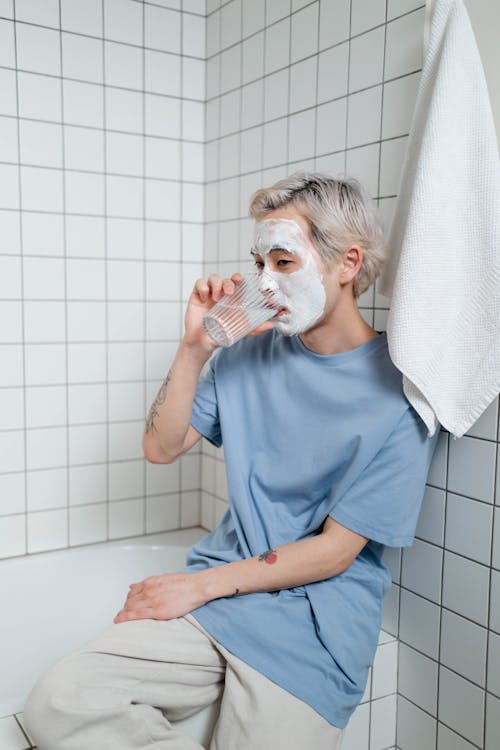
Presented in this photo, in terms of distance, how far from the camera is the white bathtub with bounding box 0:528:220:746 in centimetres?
185

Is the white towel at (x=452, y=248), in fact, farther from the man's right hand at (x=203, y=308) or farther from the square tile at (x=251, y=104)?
the square tile at (x=251, y=104)

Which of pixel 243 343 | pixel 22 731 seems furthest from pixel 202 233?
pixel 22 731

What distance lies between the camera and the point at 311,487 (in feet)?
4.54

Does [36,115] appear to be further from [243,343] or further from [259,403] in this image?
[259,403]

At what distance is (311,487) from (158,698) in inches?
18.0

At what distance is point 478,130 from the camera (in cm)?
124

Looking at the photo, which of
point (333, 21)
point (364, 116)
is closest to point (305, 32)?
point (333, 21)

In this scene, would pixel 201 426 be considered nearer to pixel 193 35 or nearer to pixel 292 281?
pixel 292 281

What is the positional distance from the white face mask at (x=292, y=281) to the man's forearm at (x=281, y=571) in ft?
1.28

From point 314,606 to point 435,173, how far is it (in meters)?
0.78

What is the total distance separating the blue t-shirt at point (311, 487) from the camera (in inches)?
49.3

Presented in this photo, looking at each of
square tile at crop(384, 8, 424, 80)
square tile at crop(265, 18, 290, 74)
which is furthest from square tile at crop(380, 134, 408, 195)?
square tile at crop(265, 18, 290, 74)

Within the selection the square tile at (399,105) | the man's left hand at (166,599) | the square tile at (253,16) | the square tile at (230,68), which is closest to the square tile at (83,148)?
the square tile at (230,68)

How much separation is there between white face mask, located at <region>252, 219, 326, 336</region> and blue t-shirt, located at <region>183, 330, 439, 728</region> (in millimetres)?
111
